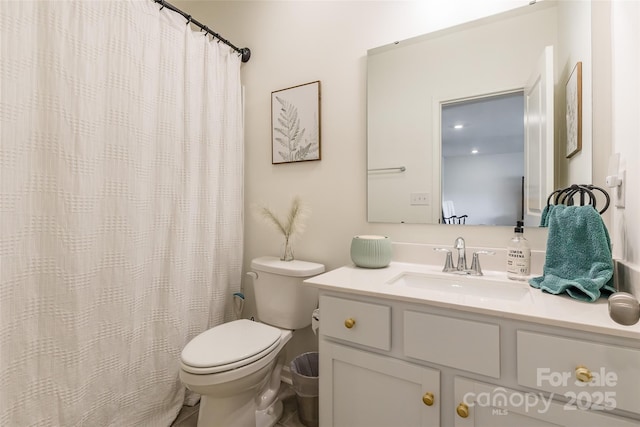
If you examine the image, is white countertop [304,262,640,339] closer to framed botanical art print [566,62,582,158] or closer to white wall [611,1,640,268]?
white wall [611,1,640,268]

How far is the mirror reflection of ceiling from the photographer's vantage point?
50.9 inches

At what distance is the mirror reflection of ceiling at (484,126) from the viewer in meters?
1.29

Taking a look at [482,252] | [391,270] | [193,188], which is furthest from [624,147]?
[193,188]

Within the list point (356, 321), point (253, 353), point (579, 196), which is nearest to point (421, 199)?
point (579, 196)

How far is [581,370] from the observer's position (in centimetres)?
76

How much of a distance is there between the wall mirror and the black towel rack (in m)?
0.05

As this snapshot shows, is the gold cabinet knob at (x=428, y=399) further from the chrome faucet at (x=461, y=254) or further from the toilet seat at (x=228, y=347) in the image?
the toilet seat at (x=228, y=347)

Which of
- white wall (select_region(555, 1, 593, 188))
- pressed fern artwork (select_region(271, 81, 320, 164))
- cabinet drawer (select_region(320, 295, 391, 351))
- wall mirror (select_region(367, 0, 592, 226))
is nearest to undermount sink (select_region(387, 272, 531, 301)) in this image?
cabinet drawer (select_region(320, 295, 391, 351))

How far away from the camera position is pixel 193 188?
1645 mm

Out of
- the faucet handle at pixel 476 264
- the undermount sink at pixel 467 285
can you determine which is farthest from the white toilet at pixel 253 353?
the faucet handle at pixel 476 264

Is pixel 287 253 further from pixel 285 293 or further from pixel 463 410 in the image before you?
pixel 463 410

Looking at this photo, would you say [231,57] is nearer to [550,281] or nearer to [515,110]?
[515,110]

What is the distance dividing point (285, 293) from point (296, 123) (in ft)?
3.25

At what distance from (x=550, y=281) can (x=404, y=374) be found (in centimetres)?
58
